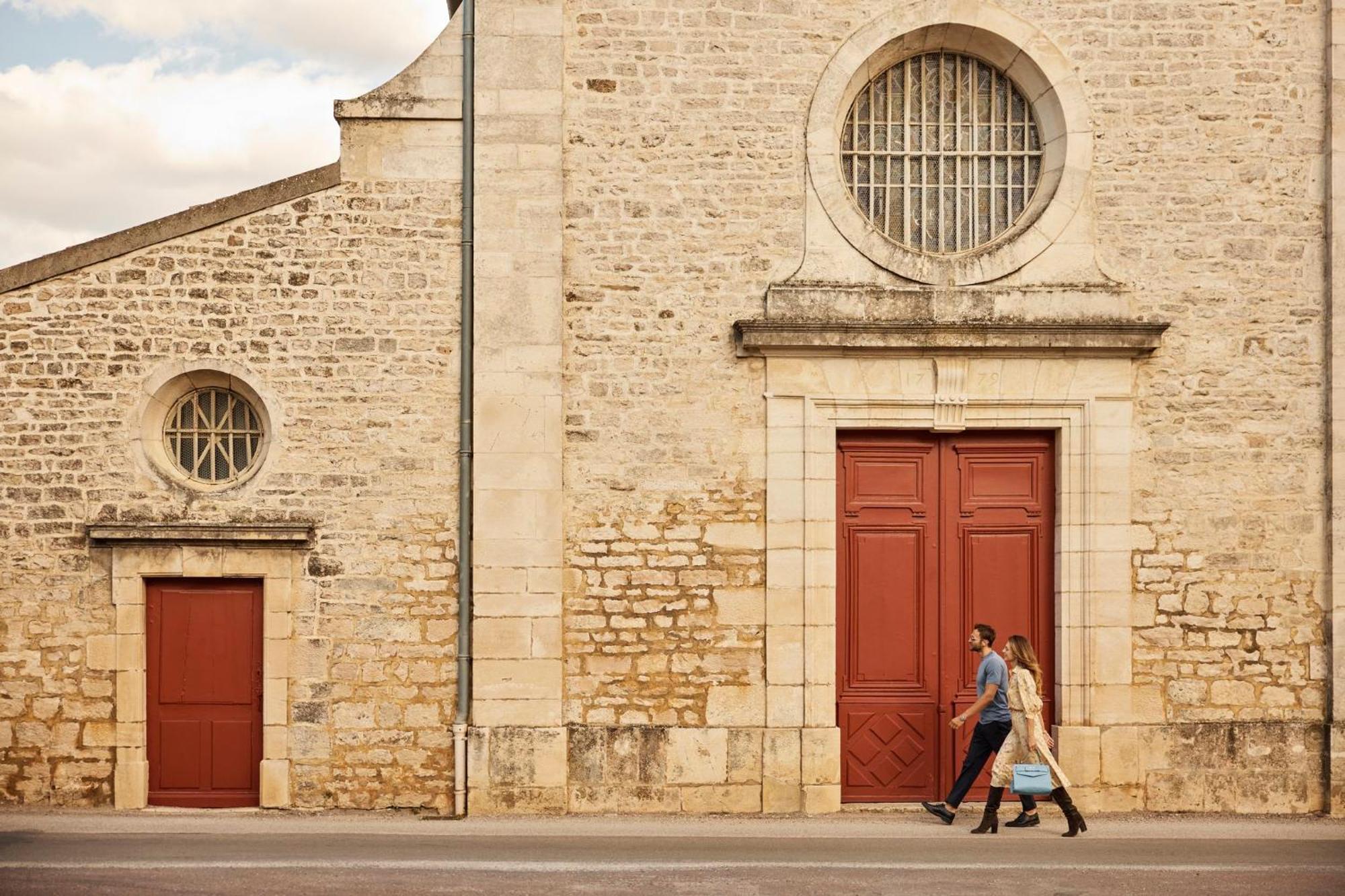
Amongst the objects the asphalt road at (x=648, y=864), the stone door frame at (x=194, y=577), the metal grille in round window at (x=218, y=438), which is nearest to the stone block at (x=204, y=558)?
the stone door frame at (x=194, y=577)

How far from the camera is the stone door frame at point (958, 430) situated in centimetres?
1008

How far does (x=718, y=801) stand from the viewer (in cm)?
998

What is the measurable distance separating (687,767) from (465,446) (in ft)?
9.57

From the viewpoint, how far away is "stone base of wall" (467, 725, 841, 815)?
9945mm

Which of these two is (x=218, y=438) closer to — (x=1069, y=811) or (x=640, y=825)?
(x=640, y=825)

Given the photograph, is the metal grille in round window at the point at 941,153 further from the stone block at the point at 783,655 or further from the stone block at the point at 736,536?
the stone block at the point at 783,655

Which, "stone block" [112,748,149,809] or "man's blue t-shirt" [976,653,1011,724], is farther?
"stone block" [112,748,149,809]

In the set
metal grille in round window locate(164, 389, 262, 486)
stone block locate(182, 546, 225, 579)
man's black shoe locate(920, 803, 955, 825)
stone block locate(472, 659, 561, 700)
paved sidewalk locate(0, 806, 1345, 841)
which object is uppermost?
metal grille in round window locate(164, 389, 262, 486)

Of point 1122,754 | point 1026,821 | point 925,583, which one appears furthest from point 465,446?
point 1122,754

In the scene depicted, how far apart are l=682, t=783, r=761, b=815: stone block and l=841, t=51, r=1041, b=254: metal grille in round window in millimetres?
4432

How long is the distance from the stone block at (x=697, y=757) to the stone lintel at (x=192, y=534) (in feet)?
10.4

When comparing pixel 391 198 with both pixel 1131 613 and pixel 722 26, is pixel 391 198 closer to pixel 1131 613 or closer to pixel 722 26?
pixel 722 26

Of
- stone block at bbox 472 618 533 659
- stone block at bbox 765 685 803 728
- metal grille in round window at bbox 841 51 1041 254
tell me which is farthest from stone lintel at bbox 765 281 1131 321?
stone block at bbox 472 618 533 659

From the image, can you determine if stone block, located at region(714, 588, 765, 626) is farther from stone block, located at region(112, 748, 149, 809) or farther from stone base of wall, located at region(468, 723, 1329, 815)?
stone block, located at region(112, 748, 149, 809)
